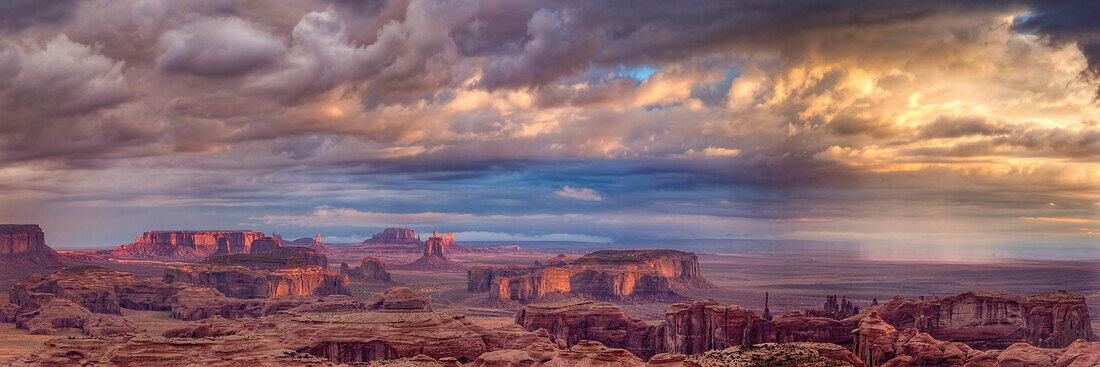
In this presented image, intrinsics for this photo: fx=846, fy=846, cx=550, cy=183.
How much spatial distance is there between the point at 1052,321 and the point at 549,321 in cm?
7548

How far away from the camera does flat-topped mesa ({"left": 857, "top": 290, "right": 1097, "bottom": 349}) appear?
396 ft

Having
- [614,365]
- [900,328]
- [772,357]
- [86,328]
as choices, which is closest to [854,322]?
[900,328]

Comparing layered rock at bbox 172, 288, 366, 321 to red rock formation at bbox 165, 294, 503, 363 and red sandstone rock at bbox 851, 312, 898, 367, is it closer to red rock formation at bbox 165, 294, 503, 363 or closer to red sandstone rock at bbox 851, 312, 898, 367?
red rock formation at bbox 165, 294, 503, 363

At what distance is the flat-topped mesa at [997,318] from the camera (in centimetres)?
12075

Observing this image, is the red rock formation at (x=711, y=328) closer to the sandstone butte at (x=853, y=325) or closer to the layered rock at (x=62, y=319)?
the sandstone butte at (x=853, y=325)

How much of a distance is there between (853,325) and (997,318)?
2498 centimetres

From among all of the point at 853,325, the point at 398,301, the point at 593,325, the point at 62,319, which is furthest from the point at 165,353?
the point at 853,325

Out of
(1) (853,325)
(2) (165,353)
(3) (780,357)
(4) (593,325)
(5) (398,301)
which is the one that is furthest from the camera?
(5) (398,301)

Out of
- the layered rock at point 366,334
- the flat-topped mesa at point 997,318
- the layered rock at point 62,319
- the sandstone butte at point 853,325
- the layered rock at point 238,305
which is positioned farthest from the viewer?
the layered rock at point 238,305

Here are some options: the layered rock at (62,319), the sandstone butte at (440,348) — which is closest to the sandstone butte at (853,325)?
the sandstone butte at (440,348)

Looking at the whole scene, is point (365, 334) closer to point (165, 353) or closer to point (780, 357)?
point (165, 353)

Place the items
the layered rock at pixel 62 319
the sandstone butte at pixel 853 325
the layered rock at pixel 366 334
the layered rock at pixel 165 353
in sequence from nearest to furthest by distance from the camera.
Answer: the layered rock at pixel 165 353, the layered rock at pixel 366 334, the sandstone butte at pixel 853 325, the layered rock at pixel 62 319

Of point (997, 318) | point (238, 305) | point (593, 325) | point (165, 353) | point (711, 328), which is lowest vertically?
point (593, 325)

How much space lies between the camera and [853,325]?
117625 millimetres
